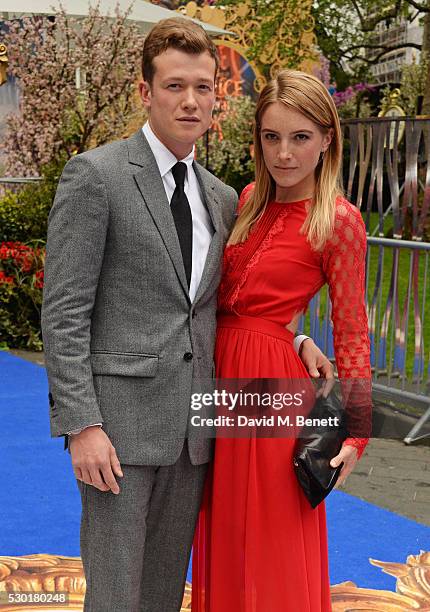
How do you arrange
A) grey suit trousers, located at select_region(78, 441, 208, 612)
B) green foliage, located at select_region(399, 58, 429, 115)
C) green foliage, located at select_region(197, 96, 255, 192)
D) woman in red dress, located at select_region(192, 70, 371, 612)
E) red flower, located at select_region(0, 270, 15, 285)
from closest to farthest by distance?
grey suit trousers, located at select_region(78, 441, 208, 612) < woman in red dress, located at select_region(192, 70, 371, 612) < red flower, located at select_region(0, 270, 15, 285) < green foliage, located at select_region(197, 96, 255, 192) < green foliage, located at select_region(399, 58, 429, 115)

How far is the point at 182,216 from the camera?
2.48m

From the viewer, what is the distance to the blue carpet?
4258 mm

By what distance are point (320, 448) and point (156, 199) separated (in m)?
0.81

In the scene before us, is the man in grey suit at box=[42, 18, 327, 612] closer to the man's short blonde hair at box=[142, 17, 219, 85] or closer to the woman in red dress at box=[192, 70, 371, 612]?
the man's short blonde hair at box=[142, 17, 219, 85]

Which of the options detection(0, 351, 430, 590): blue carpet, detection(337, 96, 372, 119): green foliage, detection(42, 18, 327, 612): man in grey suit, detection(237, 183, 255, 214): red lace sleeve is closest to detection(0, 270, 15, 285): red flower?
detection(0, 351, 430, 590): blue carpet

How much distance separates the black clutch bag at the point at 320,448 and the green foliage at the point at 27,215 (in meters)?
7.02

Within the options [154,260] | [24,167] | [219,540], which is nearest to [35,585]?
[219,540]

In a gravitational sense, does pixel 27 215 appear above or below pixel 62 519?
above

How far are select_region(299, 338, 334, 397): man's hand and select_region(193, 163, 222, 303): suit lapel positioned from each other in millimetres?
402

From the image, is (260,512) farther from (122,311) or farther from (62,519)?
(62,519)

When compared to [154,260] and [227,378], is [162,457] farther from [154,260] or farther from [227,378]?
[154,260]

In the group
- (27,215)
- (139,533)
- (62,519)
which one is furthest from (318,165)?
(27,215)

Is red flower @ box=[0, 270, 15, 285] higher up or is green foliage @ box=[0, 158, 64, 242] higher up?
green foliage @ box=[0, 158, 64, 242]

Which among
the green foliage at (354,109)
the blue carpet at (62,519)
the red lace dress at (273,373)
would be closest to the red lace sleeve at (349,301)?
the red lace dress at (273,373)
